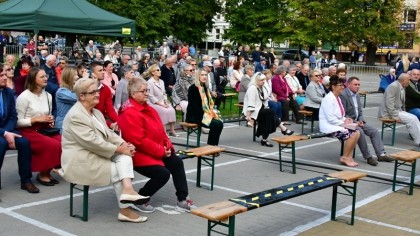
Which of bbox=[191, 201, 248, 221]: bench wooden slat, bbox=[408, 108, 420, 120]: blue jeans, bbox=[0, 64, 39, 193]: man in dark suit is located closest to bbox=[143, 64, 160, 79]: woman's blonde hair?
bbox=[0, 64, 39, 193]: man in dark suit

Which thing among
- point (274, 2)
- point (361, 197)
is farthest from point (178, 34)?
point (361, 197)

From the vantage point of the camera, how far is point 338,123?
10.5 meters

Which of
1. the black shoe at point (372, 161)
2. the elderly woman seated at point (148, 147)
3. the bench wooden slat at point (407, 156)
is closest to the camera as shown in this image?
the elderly woman seated at point (148, 147)

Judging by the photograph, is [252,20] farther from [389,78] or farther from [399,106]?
[399,106]

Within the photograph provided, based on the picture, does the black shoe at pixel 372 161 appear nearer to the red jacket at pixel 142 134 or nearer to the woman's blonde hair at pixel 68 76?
the red jacket at pixel 142 134

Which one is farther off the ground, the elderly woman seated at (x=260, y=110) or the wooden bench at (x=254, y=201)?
the elderly woman seated at (x=260, y=110)

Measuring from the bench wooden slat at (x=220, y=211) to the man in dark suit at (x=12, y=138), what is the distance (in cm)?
326

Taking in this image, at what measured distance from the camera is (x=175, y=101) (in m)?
13.4

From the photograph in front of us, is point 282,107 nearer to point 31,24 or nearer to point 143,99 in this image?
point 31,24

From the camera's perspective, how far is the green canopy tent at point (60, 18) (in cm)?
1359

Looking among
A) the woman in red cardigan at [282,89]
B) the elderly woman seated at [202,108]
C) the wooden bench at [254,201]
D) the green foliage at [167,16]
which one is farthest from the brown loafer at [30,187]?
the green foliage at [167,16]

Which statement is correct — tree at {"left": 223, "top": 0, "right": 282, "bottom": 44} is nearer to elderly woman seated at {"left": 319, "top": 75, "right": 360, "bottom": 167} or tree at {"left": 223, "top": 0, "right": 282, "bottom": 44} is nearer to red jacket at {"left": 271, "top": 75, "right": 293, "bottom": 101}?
red jacket at {"left": 271, "top": 75, "right": 293, "bottom": 101}

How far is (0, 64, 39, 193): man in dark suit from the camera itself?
7672 millimetres

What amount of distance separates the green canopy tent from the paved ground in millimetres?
4915
